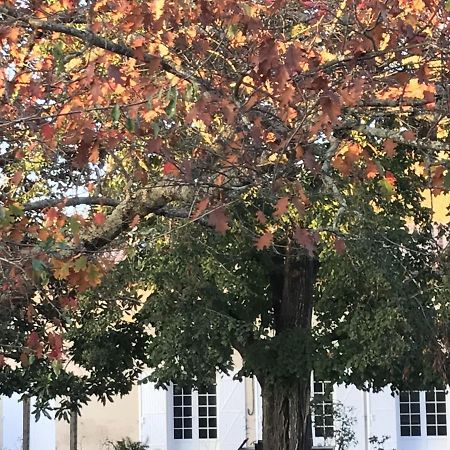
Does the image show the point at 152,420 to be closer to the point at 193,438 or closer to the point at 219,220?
the point at 193,438

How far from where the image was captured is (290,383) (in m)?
11.2

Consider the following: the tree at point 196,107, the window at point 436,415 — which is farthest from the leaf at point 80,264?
the window at point 436,415

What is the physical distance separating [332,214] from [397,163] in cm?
119

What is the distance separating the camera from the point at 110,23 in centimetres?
543

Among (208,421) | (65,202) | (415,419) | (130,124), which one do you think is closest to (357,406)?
(415,419)

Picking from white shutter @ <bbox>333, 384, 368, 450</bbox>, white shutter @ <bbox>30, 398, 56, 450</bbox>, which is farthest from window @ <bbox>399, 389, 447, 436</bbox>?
white shutter @ <bbox>30, 398, 56, 450</bbox>

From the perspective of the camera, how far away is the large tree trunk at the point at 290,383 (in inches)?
440

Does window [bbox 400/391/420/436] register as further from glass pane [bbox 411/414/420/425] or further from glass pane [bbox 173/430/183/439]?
glass pane [bbox 173/430/183/439]

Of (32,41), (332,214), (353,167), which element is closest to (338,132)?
(353,167)

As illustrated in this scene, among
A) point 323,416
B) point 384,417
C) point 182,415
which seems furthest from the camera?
point 182,415

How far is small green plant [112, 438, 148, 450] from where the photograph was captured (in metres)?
18.1

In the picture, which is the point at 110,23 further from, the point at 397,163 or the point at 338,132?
the point at 397,163

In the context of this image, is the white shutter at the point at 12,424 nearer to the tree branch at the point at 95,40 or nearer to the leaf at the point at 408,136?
the tree branch at the point at 95,40

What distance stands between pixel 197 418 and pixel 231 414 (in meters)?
0.95
